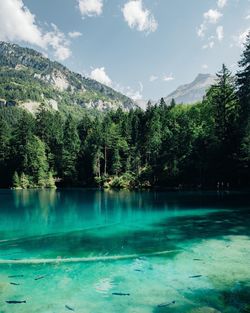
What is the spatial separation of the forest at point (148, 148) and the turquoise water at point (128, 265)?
32.4 metres

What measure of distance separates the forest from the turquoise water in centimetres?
3238

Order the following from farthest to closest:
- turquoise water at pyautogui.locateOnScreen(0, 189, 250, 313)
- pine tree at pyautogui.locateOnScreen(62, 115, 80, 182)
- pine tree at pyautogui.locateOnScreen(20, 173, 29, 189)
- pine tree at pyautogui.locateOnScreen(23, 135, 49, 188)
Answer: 1. pine tree at pyautogui.locateOnScreen(62, 115, 80, 182)
2. pine tree at pyautogui.locateOnScreen(23, 135, 49, 188)
3. pine tree at pyautogui.locateOnScreen(20, 173, 29, 189)
4. turquoise water at pyautogui.locateOnScreen(0, 189, 250, 313)

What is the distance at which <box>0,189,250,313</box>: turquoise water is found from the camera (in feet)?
43.0

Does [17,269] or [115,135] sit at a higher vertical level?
Result: [115,135]

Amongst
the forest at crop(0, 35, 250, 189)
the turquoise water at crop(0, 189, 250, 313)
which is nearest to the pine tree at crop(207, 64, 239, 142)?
the forest at crop(0, 35, 250, 189)

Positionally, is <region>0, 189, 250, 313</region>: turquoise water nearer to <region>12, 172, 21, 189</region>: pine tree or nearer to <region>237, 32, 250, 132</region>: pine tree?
<region>237, 32, 250, 132</region>: pine tree

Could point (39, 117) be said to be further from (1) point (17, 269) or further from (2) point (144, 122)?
(1) point (17, 269)

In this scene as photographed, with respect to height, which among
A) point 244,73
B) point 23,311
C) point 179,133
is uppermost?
point 244,73

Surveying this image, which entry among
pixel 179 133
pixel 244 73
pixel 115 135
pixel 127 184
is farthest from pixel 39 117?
pixel 244 73

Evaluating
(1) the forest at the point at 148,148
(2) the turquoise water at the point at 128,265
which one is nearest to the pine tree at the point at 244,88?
(1) the forest at the point at 148,148

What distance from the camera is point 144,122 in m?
111

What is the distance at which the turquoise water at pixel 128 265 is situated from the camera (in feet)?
43.0

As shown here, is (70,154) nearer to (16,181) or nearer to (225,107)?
(16,181)

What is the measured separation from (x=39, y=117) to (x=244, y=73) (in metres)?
72.9
